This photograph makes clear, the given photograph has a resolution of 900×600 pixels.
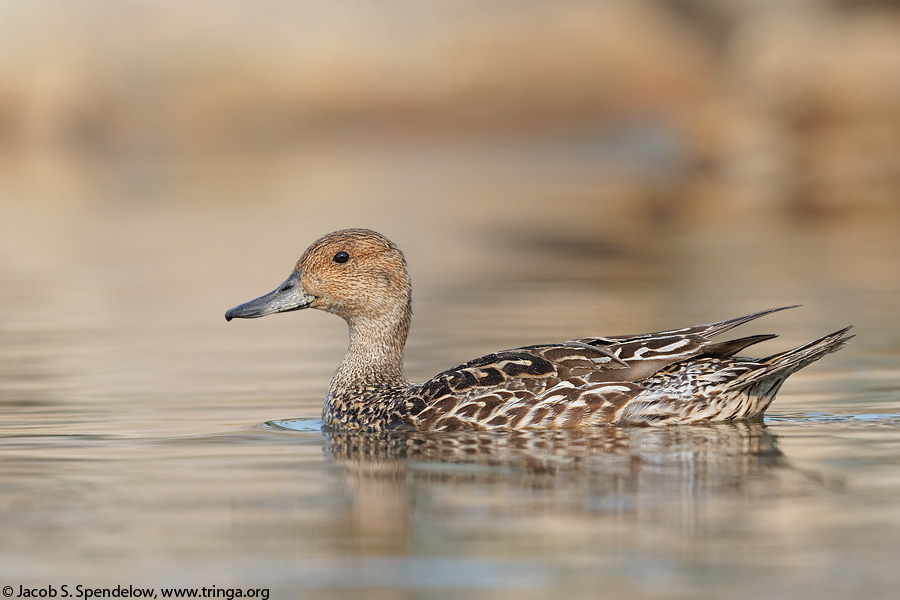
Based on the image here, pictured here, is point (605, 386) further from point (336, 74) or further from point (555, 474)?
point (336, 74)

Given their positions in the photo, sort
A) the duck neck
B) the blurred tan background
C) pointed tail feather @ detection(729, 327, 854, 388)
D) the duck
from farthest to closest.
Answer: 1. the blurred tan background
2. the duck neck
3. the duck
4. pointed tail feather @ detection(729, 327, 854, 388)

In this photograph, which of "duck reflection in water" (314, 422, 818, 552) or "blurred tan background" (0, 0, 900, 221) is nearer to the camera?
"duck reflection in water" (314, 422, 818, 552)

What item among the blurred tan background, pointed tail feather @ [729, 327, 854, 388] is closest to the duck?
pointed tail feather @ [729, 327, 854, 388]

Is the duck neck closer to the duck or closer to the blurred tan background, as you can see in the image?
the duck

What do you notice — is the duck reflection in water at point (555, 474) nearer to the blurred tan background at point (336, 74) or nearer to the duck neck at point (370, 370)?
the duck neck at point (370, 370)

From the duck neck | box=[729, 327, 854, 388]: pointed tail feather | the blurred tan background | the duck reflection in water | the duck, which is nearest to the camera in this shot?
the duck reflection in water

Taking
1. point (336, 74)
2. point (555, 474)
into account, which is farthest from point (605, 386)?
point (336, 74)

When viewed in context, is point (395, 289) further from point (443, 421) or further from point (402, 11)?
point (402, 11)

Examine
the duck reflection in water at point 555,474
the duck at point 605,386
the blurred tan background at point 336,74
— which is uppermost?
the blurred tan background at point 336,74

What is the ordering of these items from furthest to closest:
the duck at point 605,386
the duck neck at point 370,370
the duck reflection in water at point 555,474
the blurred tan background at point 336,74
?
the blurred tan background at point 336,74
the duck neck at point 370,370
the duck at point 605,386
the duck reflection in water at point 555,474

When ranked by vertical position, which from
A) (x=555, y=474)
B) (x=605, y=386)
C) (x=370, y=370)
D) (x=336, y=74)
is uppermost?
(x=336, y=74)

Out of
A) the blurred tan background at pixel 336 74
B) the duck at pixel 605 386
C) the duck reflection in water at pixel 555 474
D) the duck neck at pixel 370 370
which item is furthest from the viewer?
the blurred tan background at pixel 336 74

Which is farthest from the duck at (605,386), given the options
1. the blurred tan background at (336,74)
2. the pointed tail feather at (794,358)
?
the blurred tan background at (336,74)

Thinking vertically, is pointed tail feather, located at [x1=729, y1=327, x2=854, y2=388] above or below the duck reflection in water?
above
